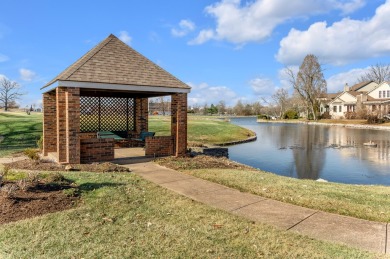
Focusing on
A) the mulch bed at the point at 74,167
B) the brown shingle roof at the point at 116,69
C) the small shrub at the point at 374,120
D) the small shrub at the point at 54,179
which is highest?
the brown shingle roof at the point at 116,69

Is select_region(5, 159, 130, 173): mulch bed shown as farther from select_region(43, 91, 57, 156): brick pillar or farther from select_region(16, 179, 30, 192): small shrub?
select_region(43, 91, 57, 156): brick pillar

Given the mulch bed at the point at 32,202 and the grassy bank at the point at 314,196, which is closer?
the mulch bed at the point at 32,202

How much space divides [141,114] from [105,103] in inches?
62.6

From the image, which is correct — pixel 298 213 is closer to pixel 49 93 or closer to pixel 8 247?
pixel 8 247

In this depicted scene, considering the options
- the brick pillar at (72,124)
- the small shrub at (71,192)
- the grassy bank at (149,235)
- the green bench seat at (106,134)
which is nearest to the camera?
the grassy bank at (149,235)

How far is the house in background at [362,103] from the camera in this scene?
47.9 m

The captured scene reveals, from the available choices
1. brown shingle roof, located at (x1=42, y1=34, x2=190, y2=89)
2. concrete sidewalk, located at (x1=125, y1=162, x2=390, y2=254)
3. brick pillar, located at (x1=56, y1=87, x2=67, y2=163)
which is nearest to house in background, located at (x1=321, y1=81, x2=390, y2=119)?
brown shingle roof, located at (x1=42, y1=34, x2=190, y2=89)

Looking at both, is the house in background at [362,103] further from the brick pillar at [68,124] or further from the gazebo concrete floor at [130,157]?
the brick pillar at [68,124]

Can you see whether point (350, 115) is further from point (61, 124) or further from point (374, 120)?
point (61, 124)

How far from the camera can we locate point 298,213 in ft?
15.7

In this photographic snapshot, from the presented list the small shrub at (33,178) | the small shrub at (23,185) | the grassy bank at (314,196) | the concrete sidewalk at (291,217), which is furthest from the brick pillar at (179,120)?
the small shrub at (23,185)

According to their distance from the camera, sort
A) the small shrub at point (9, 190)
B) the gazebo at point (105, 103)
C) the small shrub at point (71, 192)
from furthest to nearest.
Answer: the gazebo at point (105, 103), the small shrub at point (71, 192), the small shrub at point (9, 190)

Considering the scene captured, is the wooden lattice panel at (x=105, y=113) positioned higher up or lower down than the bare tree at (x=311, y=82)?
lower down

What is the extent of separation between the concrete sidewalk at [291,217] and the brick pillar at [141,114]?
6750mm
